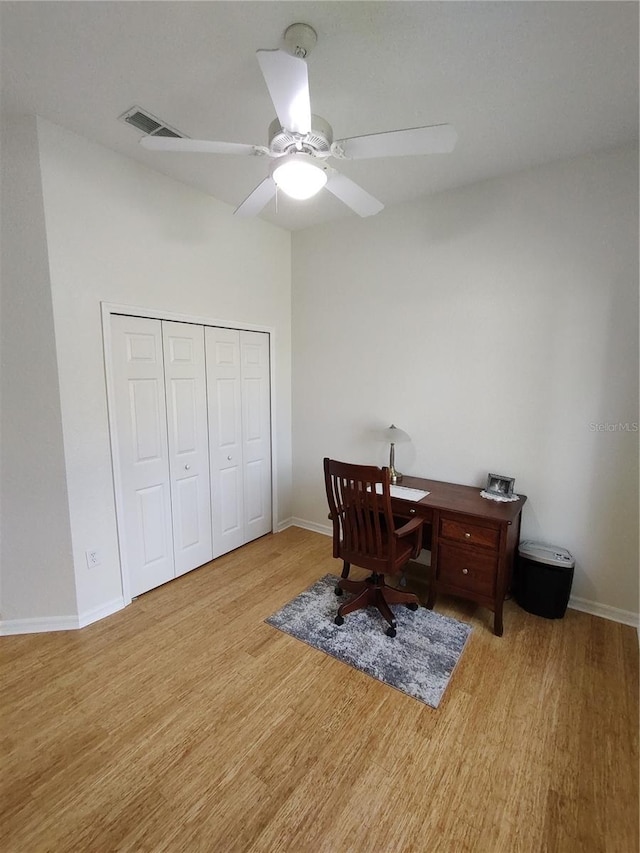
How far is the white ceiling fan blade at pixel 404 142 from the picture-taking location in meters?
1.31

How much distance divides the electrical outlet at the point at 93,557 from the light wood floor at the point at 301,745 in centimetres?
39

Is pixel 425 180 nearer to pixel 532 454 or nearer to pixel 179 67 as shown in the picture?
pixel 179 67

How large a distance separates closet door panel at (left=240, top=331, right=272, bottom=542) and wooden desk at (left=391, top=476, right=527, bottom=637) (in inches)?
57.3

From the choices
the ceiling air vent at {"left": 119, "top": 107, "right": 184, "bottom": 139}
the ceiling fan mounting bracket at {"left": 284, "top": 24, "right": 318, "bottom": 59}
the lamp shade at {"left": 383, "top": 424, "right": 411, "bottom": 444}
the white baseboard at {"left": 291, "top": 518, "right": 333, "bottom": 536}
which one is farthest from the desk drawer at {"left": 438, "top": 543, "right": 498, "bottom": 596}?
the ceiling air vent at {"left": 119, "top": 107, "right": 184, "bottom": 139}

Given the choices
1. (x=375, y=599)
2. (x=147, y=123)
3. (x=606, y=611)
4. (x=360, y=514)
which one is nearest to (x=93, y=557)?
(x=360, y=514)

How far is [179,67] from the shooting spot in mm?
1604

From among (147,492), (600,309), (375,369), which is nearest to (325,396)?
(375,369)

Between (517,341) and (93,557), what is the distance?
3.16 m

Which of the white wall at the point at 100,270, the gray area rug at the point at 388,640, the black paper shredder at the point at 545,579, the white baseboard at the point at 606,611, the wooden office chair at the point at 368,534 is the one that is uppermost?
the white wall at the point at 100,270

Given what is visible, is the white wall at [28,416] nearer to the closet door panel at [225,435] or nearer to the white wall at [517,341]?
the closet door panel at [225,435]

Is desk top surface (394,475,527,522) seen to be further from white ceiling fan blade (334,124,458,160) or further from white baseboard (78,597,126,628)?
white baseboard (78,597,126,628)

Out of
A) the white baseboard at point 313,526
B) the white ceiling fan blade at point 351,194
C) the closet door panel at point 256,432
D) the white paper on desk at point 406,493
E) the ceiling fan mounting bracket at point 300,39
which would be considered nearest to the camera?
the ceiling fan mounting bracket at point 300,39

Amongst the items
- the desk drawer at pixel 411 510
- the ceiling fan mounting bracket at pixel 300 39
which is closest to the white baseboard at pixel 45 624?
the desk drawer at pixel 411 510

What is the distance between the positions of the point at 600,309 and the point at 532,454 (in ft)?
3.27
